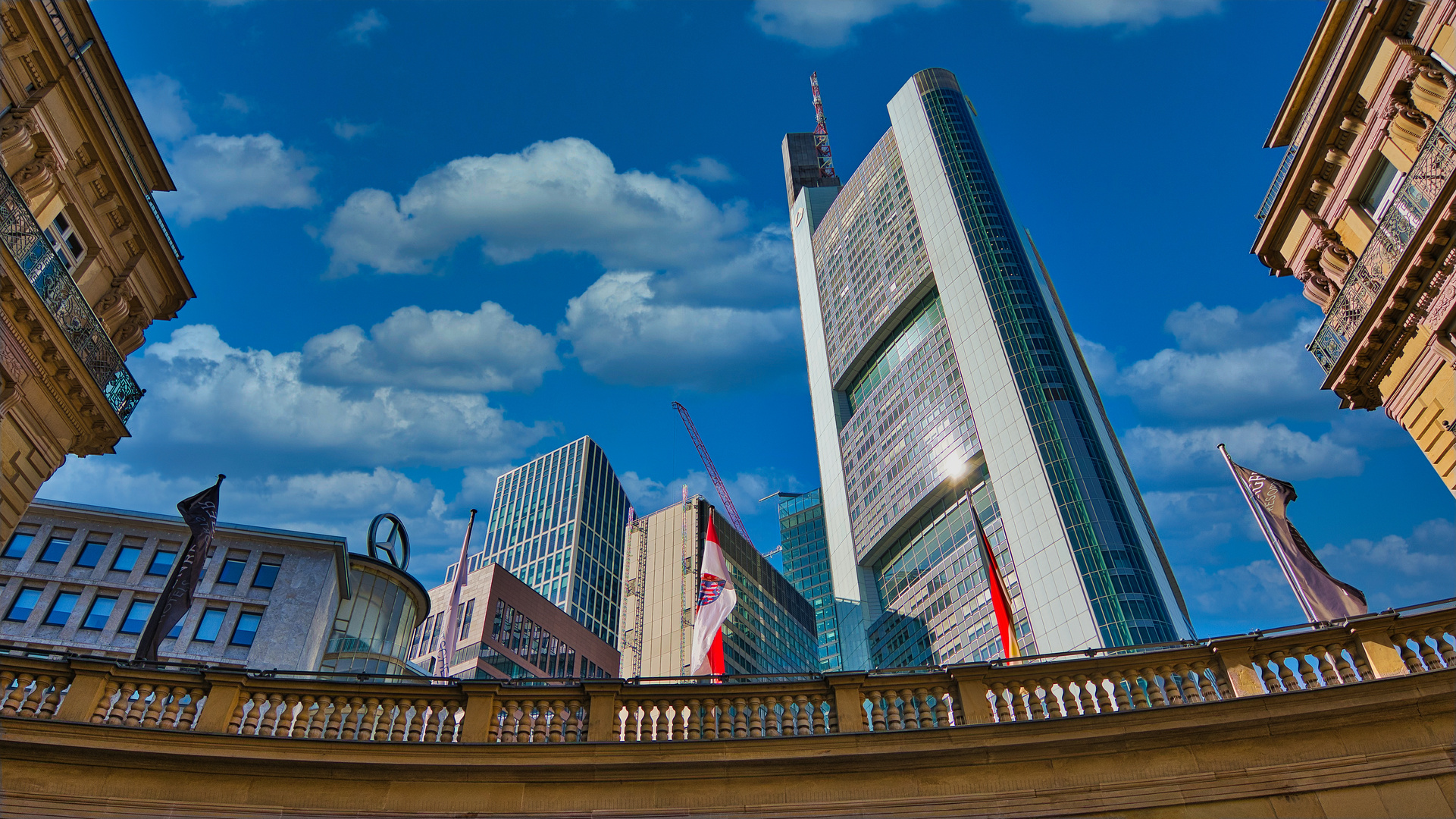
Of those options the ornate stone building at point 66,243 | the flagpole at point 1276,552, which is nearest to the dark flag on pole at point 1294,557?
the flagpole at point 1276,552

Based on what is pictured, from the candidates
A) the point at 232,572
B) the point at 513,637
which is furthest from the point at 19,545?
the point at 513,637

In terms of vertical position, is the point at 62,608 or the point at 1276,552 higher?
the point at 62,608

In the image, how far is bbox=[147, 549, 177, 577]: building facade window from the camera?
158ft

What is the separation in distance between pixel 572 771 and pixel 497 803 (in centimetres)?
111

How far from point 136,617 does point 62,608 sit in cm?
380

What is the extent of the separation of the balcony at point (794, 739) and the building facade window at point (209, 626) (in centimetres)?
3970

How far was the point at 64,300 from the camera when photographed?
1742cm

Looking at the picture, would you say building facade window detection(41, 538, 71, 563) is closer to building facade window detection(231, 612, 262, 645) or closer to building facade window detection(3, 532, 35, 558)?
building facade window detection(3, 532, 35, 558)

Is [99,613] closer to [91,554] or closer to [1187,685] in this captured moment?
[91,554]

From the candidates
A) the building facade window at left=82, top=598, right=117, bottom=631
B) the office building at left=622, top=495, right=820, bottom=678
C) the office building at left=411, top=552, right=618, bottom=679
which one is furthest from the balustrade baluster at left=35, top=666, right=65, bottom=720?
the office building at left=622, top=495, right=820, bottom=678

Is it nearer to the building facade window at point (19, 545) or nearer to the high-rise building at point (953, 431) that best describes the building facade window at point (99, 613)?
the building facade window at point (19, 545)

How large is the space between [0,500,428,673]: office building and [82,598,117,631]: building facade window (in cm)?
5

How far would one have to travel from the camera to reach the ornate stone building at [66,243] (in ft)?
53.7

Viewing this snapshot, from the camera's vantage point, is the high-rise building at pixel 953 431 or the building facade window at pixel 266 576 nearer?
the building facade window at pixel 266 576
